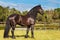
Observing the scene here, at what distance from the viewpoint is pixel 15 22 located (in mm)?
11234

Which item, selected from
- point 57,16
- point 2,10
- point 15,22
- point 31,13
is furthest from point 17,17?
point 57,16

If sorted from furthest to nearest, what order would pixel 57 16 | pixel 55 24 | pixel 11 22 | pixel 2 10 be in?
pixel 57 16 < pixel 2 10 < pixel 55 24 < pixel 11 22

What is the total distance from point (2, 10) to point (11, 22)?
4225 cm

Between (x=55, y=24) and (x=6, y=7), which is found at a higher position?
(x=6, y=7)

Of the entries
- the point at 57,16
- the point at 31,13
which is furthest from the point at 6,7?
the point at 31,13

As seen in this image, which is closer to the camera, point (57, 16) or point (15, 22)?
point (15, 22)

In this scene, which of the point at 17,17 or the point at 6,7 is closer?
the point at 17,17

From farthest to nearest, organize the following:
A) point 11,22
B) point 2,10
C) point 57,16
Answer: point 57,16 < point 2,10 < point 11,22

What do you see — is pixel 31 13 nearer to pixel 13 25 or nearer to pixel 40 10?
pixel 40 10

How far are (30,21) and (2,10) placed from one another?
138 feet

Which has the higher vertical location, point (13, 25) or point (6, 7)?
point (6, 7)

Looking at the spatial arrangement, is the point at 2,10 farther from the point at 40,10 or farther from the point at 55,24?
the point at 40,10

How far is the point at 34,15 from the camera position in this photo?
463 inches

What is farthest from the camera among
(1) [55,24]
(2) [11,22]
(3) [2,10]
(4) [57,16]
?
(4) [57,16]
